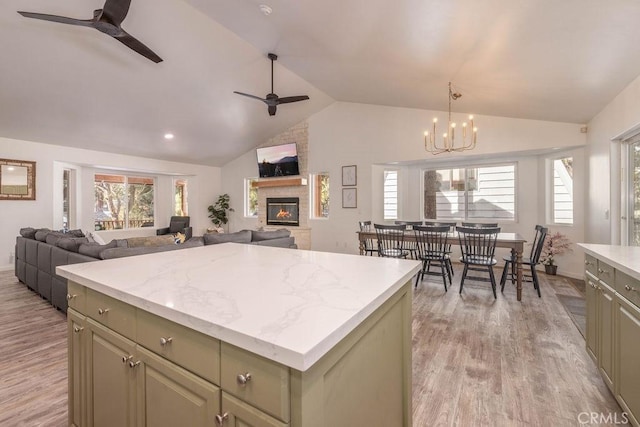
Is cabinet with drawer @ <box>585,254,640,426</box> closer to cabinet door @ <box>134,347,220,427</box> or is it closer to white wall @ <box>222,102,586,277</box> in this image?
cabinet door @ <box>134,347,220,427</box>

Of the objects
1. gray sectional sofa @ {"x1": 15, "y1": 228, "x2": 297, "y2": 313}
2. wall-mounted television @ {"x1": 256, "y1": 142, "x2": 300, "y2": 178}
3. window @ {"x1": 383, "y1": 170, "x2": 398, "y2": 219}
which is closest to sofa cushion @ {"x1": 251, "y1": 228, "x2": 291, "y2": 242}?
gray sectional sofa @ {"x1": 15, "y1": 228, "x2": 297, "y2": 313}

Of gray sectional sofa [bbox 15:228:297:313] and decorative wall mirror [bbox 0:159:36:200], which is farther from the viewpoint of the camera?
decorative wall mirror [bbox 0:159:36:200]

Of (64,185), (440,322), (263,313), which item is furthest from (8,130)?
(440,322)

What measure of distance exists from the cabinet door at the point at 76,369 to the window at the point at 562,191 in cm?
626

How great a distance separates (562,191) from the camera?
16.2 ft

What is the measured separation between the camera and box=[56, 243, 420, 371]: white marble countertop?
730mm

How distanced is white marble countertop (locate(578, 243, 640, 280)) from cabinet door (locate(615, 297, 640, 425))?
18cm

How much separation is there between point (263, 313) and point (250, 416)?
9.9 inches

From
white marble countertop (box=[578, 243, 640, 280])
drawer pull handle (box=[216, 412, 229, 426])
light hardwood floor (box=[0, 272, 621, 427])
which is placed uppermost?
white marble countertop (box=[578, 243, 640, 280])

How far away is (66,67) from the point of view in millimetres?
3869

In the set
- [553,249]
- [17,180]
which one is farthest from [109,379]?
[17,180]

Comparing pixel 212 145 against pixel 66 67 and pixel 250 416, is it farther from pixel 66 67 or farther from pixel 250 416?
pixel 250 416

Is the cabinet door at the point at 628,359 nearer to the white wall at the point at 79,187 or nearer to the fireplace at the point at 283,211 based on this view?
the fireplace at the point at 283,211

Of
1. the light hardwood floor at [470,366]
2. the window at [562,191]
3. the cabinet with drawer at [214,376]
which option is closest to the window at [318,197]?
the light hardwood floor at [470,366]
